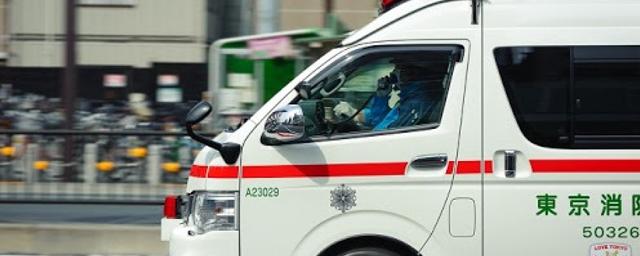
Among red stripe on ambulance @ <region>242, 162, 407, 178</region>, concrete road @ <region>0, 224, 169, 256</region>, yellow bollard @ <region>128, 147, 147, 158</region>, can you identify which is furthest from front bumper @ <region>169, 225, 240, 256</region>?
yellow bollard @ <region>128, 147, 147, 158</region>

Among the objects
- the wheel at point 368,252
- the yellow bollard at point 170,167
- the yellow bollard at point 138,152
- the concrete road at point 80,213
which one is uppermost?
the yellow bollard at point 138,152

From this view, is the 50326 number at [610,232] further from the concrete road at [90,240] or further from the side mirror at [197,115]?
the concrete road at [90,240]

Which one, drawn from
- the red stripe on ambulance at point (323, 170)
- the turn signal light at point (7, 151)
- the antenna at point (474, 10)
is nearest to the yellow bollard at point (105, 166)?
the turn signal light at point (7, 151)

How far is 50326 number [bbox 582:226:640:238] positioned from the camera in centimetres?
567

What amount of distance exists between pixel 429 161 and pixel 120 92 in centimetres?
616

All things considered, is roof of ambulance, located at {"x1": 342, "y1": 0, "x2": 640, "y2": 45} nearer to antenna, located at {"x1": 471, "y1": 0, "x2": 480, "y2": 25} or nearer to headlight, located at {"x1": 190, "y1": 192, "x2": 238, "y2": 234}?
antenna, located at {"x1": 471, "y1": 0, "x2": 480, "y2": 25}

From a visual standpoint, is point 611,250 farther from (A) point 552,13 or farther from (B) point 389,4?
(B) point 389,4

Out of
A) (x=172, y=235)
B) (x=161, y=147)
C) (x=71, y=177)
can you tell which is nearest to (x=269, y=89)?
(x=161, y=147)

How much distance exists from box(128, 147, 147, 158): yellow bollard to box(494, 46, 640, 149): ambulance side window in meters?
4.43

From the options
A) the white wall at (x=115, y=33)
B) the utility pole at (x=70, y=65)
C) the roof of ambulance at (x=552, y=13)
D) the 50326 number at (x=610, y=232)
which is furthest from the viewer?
the white wall at (x=115, y=33)

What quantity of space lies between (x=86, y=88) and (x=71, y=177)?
5.78 feet

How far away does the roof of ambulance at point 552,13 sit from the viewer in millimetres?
5770

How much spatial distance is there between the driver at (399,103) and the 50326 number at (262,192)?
1.96 ft

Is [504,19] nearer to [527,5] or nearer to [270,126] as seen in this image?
[527,5]
